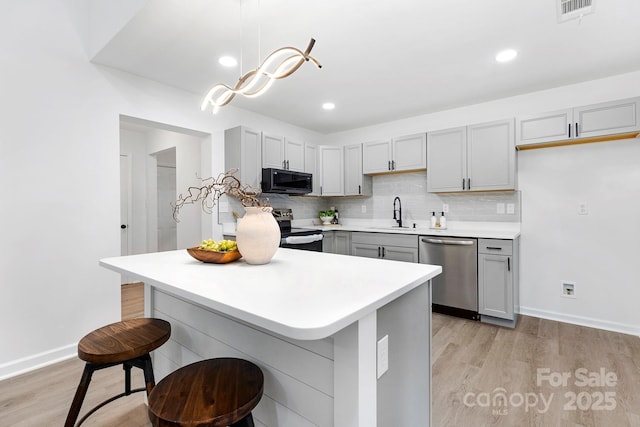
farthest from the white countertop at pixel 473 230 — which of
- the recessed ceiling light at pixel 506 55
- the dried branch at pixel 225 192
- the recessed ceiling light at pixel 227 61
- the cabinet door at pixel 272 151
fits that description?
the recessed ceiling light at pixel 227 61

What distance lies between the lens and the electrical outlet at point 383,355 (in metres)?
1.00

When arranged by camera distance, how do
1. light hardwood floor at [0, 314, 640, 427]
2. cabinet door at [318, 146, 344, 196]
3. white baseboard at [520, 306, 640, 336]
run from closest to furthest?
light hardwood floor at [0, 314, 640, 427] → white baseboard at [520, 306, 640, 336] → cabinet door at [318, 146, 344, 196]

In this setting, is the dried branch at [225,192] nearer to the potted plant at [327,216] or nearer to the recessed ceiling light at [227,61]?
the recessed ceiling light at [227,61]

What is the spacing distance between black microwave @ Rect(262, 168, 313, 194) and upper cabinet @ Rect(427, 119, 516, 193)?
5.24 ft

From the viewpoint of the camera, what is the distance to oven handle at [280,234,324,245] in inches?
136

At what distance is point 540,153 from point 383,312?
10.5 feet

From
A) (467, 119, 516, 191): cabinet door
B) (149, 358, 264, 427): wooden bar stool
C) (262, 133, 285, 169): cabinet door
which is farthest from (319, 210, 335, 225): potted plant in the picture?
(149, 358, 264, 427): wooden bar stool

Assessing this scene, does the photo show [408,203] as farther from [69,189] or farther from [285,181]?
[69,189]

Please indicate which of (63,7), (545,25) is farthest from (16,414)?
(545,25)

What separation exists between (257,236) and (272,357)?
0.52 metres

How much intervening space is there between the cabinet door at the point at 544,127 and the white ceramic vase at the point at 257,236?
2953mm

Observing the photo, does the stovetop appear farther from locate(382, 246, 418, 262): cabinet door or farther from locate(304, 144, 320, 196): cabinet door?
locate(382, 246, 418, 262): cabinet door

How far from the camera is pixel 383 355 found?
1.02m

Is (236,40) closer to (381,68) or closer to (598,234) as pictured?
(381,68)
